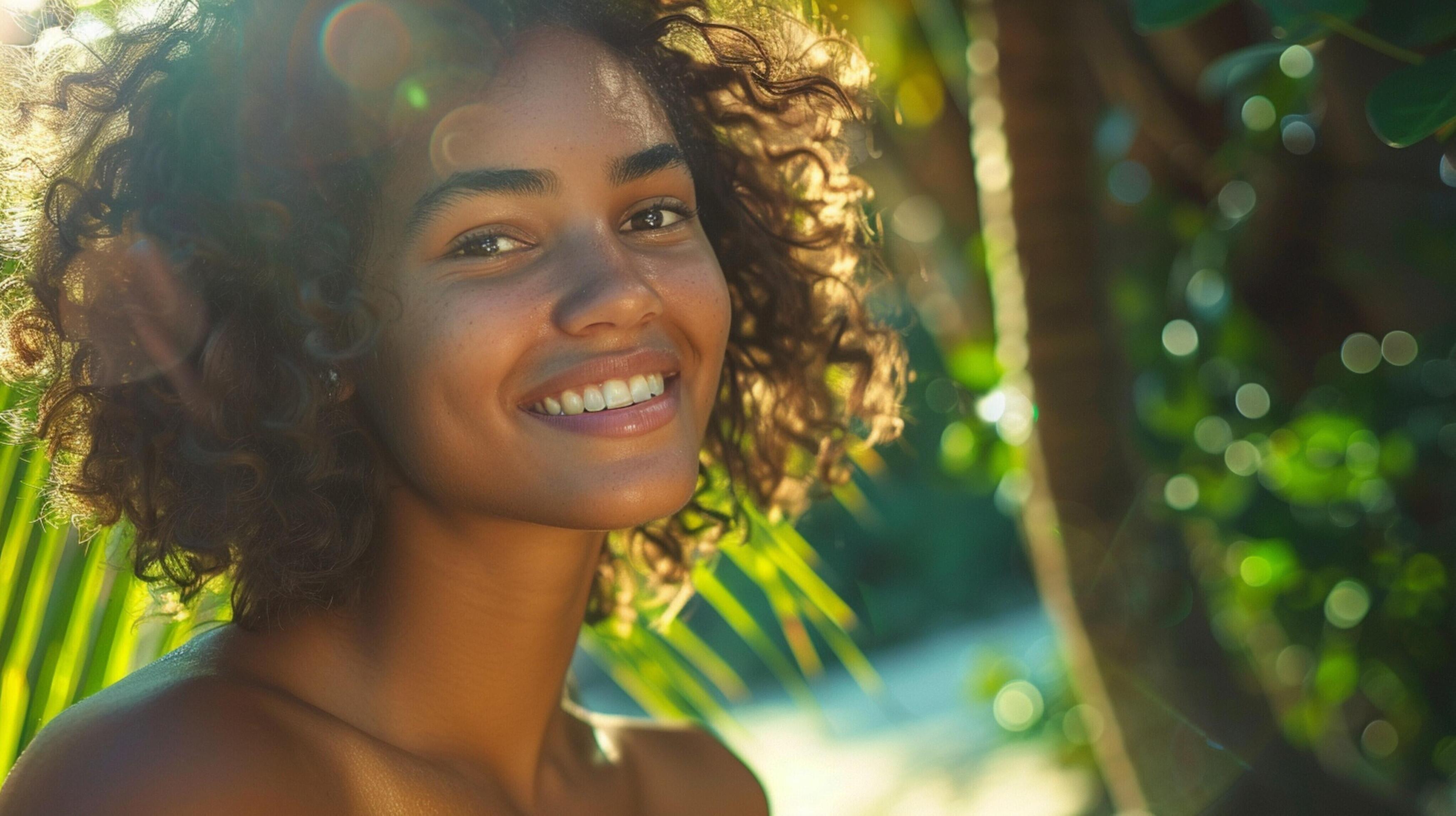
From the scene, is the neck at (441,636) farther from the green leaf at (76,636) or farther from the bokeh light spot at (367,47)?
the bokeh light spot at (367,47)

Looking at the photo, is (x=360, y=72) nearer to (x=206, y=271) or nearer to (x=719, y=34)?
(x=206, y=271)

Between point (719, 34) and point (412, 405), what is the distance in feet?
2.81

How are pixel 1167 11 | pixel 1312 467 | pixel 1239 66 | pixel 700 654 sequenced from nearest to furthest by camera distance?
pixel 1167 11 < pixel 1239 66 < pixel 700 654 < pixel 1312 467

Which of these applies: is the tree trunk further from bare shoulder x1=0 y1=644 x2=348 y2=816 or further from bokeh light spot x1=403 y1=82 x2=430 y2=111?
bare shoulder x1=0 y1=644 x2=348 y2=816

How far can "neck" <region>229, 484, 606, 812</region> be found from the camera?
184cm

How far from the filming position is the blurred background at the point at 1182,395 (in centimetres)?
272

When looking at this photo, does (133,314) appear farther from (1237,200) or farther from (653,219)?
(1237,200)

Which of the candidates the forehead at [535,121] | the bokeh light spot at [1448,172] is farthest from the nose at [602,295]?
the bokeh light spot at [1448,172]

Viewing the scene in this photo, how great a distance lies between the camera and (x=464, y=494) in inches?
68.3

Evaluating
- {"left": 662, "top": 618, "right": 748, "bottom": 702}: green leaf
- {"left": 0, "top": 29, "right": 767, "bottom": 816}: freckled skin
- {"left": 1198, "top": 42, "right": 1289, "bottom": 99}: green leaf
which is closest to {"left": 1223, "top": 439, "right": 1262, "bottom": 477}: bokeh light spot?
{"left": 1198, "top": 42, "right": 1289, "bottom": 99}: green leaf

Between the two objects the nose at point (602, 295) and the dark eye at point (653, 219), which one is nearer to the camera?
the nose at point (602, 295)

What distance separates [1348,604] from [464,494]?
7.13 ft

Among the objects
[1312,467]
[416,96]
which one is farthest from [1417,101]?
[1312,467]

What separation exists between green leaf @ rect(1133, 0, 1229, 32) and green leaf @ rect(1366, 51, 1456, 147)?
0.77 ft
